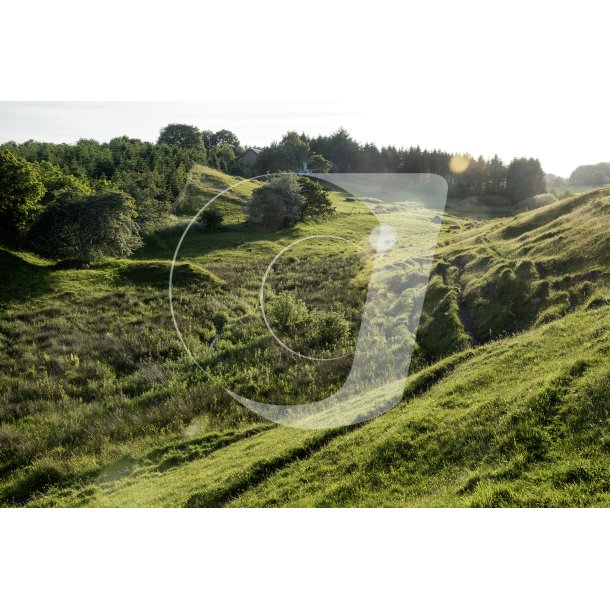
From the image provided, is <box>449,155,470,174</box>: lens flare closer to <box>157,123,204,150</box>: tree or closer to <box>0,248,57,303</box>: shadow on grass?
<box>157,123,204,150</box>: tree

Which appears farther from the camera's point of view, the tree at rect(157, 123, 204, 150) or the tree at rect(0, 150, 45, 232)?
the tree at rect(0, 150, 45, 232)

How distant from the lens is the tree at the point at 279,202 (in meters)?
16.3

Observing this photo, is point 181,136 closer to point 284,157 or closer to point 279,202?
point 284,157

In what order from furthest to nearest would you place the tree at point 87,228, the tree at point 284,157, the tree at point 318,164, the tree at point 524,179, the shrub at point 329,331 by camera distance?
1. the tree at point 524,179
2. the tree at point 87,228
3. the tree at point 318,164
4. the tree at point 284,157
5. the shrub at point 329,331

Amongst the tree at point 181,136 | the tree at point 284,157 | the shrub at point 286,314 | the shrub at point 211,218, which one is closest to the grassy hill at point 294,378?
the shrub at point 211,218

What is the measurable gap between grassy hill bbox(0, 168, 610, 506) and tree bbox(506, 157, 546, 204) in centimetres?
897

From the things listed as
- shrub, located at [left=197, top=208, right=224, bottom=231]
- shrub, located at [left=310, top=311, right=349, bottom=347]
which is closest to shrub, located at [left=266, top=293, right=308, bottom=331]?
shrub, located at [left=310, top=311, right=349, bottom=347]

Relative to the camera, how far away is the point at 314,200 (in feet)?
51.3

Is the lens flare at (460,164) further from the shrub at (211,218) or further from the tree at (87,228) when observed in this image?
the tree at (87,228)

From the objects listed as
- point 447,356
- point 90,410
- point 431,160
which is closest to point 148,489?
point 90,410

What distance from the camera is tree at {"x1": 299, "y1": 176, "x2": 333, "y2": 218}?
15305 mm

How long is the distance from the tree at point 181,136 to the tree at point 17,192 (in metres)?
13.9

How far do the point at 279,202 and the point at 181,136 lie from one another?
15.3 feet

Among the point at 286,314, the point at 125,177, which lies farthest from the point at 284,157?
the point at 125,177
